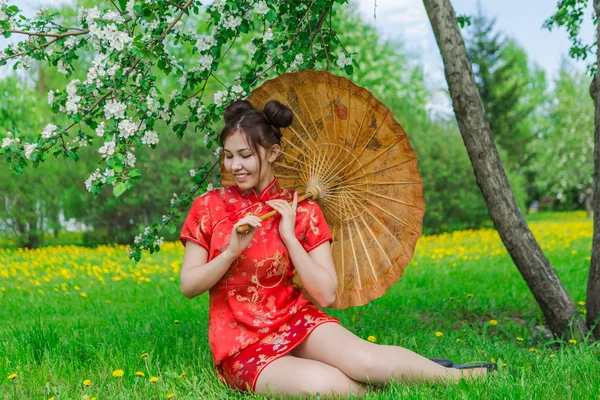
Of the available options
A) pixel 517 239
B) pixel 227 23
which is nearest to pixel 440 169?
pixel 517 239

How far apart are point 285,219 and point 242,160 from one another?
0.34 meters

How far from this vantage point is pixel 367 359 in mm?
2791

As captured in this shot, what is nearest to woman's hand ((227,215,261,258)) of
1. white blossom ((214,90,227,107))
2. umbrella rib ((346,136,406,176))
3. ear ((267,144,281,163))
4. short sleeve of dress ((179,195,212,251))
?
short sleeve of dress ((179,195,212,251))

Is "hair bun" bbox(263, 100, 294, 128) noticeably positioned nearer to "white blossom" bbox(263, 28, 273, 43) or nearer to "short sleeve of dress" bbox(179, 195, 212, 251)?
"short sleeve of dress" bbox(179, 195, 212, 251)

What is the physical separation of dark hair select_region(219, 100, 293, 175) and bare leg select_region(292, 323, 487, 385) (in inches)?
33.1

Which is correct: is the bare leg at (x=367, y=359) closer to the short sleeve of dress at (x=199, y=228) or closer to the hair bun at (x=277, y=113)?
the short sleeve of dress at (x=199, y=228)

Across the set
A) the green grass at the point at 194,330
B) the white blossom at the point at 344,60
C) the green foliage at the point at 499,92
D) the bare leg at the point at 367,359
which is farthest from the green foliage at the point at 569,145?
the bare leg at the point at 367,359

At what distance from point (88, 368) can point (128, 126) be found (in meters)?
1.36

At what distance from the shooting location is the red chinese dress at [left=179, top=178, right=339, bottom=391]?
2904 millimetres

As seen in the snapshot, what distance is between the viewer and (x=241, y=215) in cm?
301

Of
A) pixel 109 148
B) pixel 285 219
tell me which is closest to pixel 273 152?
pixel 285 219

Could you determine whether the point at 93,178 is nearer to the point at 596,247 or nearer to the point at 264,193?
the point at 264,193

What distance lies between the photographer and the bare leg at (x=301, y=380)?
2697mm

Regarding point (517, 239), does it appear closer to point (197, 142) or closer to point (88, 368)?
point (88, 368)
